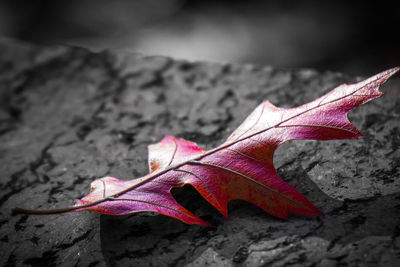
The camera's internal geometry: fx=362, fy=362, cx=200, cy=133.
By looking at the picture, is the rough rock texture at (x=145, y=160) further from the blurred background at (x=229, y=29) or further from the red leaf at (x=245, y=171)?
the blurred background at (x=229, y=29)

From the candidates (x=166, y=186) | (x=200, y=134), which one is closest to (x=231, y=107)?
(x=200, y=134)

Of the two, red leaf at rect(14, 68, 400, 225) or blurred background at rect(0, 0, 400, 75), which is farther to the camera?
blurred background at rect(0, 0, 400, 75)

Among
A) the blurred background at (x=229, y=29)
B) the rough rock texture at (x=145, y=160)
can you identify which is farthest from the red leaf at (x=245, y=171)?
the blurred background at (x=229, y=29)

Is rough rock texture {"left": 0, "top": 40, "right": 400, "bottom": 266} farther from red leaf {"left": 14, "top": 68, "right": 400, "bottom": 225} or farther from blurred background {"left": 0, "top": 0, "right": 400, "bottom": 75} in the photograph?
blurred background {"left": 0, "top": 0, "right": 400, "bottom": 75}

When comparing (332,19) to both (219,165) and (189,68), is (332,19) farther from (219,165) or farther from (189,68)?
(219,165)

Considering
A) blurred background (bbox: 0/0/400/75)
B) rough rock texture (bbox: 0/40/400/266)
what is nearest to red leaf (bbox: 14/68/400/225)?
rough rock texture (bbox: 0/40/400/266)
